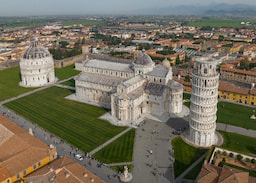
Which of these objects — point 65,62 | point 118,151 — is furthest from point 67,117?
point 65,62

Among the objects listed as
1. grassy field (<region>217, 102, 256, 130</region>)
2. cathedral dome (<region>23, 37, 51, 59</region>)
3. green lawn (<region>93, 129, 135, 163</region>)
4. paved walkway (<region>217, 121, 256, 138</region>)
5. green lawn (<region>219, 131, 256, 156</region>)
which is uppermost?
cathedral dome (<region>23, 37, 51, 59</region>)

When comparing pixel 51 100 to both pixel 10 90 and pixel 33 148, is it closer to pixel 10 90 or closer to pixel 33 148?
pixel 10 90

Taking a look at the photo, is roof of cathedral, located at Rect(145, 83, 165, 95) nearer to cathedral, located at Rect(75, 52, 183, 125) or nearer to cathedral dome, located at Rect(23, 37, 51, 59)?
cathedral, located at Rect(75, 52, 183, 125)

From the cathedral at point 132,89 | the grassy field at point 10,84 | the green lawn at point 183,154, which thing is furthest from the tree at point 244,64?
the grassy field at point 10,84

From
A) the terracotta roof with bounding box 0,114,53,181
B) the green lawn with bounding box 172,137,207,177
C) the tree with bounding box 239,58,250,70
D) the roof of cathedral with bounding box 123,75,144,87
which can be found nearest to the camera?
the terracotta roof with bounding box 0,114,53,181

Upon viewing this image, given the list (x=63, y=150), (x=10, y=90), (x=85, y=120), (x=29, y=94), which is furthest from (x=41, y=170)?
(x=10, y=90)

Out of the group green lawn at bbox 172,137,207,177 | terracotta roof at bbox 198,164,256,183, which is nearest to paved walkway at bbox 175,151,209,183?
green lawn at bbox 172,137,207,177
